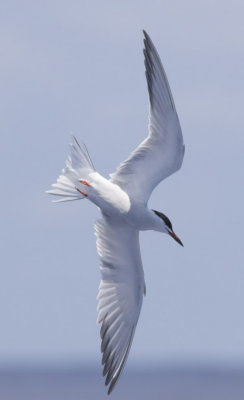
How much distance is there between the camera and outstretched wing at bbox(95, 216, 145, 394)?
539 inches

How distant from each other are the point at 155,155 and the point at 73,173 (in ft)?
3.23

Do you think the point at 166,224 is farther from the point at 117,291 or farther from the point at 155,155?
the point at 117,291

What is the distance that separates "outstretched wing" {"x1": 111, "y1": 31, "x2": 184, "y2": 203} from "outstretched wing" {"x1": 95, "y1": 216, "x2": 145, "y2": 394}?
61cm

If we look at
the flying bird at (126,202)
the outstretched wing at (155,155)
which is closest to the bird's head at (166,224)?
the flying bird at (126,202)

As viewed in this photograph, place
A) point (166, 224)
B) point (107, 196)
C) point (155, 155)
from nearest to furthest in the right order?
point (107, 196) < point (155, 155) < point (166, 224)

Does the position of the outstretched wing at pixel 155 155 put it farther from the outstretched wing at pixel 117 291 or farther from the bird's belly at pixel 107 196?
the outstretched wing at pixel 117 291

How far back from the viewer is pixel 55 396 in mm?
105250

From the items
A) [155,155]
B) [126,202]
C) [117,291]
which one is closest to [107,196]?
[126,202]

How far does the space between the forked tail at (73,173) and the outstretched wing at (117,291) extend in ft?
1.97

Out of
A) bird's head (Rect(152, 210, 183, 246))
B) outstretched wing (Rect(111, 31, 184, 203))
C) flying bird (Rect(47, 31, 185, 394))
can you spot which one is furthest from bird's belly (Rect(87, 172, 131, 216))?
bird's head (Rect(152, 210, 183, 246))

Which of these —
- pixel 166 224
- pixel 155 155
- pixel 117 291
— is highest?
pixel 155 155

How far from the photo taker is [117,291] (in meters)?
14.0

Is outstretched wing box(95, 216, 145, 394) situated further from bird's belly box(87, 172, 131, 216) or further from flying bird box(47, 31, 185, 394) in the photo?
bird's belly box(87, 172, 131, 216)

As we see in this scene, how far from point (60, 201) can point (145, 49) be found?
2029mm
